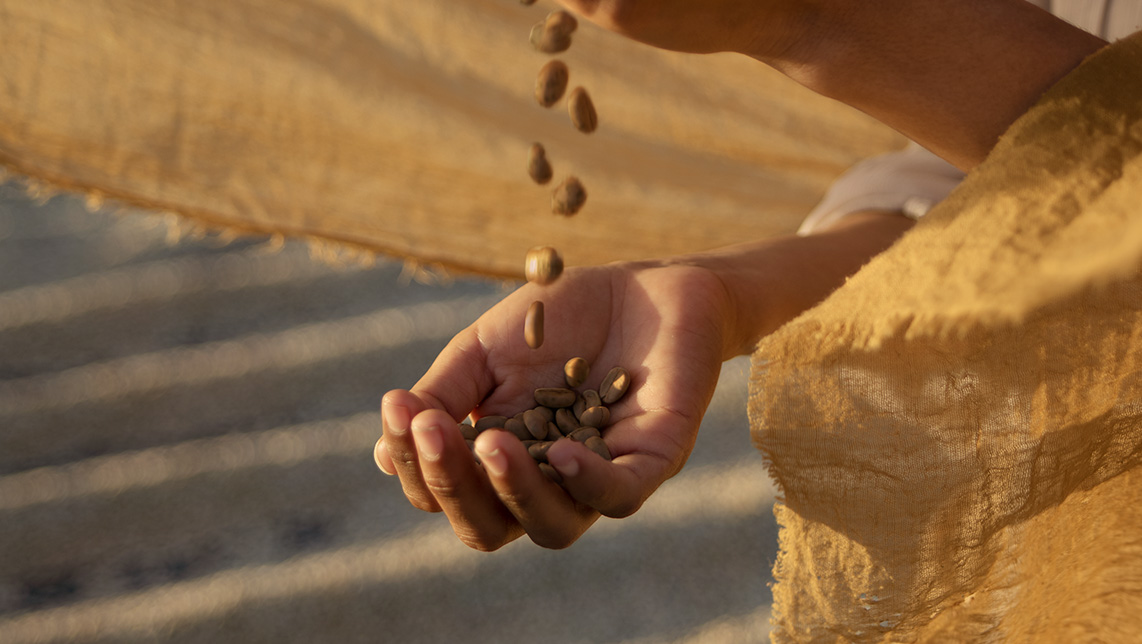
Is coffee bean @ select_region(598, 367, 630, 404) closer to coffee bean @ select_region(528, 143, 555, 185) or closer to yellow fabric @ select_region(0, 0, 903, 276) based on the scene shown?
coffee bean @ select_region(528, 143, 555, 185)

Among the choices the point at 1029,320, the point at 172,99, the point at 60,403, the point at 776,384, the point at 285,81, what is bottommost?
the point at 60,403

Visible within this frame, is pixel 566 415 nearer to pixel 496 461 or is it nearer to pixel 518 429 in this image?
pixel 518 429

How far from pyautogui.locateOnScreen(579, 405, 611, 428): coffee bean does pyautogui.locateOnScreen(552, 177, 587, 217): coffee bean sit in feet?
0.62

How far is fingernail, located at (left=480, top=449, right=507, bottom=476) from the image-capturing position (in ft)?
1.48

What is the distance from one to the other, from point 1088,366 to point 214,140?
0.87 m

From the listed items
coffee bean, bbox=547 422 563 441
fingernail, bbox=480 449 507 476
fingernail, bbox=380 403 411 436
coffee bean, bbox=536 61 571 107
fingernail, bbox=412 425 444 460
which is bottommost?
fingernail, bbox=380 403 411 436

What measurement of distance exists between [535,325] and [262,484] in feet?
2.63

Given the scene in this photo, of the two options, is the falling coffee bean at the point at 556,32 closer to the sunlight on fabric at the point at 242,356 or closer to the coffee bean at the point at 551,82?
the coffee bean at the point at 551,82

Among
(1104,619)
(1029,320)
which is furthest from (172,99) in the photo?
(1104,619)

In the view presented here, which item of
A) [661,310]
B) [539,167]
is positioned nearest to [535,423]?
[661,310]

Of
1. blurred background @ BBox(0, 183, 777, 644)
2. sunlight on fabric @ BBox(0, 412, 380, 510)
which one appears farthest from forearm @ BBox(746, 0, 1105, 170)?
sunlight on fabric @ BBox(0, 412, 380, 510)

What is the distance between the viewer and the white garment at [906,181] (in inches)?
28.8

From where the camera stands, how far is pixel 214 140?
0.96m

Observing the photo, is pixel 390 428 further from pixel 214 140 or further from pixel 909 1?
pixel 214 140
